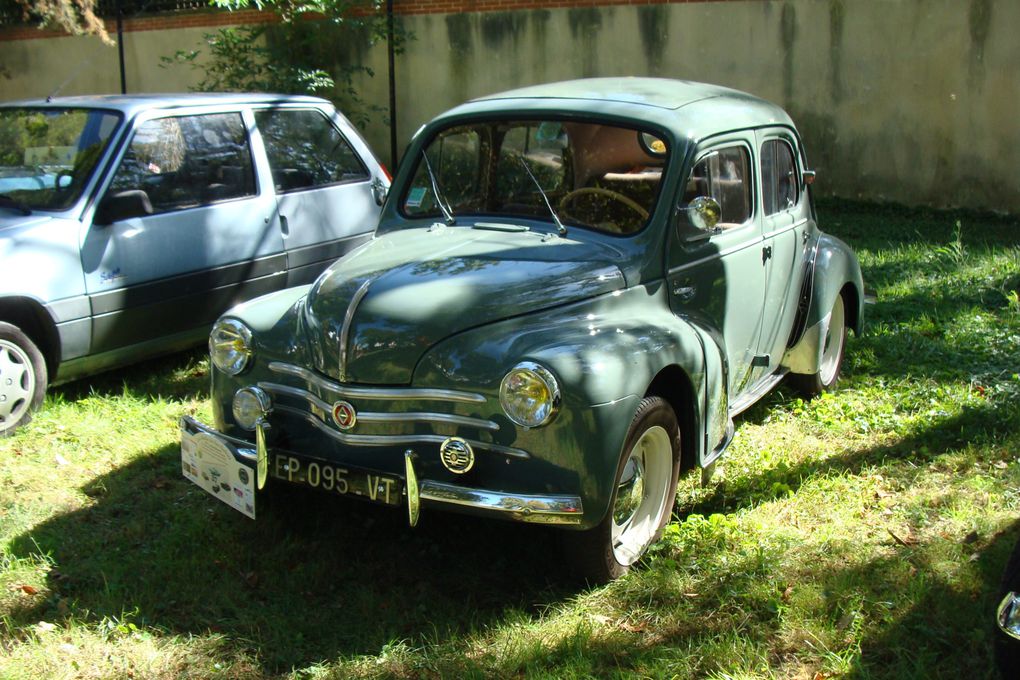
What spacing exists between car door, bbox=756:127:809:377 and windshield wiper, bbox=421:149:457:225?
62.3 inches

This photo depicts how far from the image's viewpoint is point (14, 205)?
571 centimetres

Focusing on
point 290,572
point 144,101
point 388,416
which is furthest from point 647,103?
point 144,101

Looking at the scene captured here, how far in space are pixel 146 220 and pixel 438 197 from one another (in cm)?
198

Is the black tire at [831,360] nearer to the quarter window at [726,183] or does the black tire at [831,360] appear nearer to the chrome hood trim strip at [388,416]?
the quarter window at [726,183]

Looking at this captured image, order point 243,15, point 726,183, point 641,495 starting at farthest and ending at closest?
point 243,15 < point 726,183 < point 641,495

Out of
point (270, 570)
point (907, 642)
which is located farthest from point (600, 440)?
point (270, 570)

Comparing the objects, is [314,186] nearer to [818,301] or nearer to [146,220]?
[146,220]

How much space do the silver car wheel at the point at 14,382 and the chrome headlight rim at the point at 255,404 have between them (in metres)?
1.90

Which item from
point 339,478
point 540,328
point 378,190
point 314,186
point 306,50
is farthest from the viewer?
point 306,50

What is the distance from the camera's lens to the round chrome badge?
3576 mm

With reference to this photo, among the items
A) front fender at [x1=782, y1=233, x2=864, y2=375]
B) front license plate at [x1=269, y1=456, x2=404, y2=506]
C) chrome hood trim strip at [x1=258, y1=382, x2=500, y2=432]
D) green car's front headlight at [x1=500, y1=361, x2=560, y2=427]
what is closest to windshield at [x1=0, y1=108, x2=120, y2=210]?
chrome hood trim strip at [x1=258, y1=382, x2=500, y2=432]

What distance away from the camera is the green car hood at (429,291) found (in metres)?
3.77

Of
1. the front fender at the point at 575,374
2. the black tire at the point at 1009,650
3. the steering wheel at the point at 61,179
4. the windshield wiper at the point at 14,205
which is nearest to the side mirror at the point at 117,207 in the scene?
the steering wheel at the point at 61,179

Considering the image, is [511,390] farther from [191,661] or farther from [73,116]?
[73,116]
